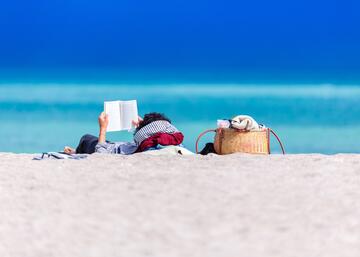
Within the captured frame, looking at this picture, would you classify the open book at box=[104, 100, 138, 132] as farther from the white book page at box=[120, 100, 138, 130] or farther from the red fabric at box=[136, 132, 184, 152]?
the red fabric at box=[136, 132, 184, 152]

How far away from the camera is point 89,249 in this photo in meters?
3.77

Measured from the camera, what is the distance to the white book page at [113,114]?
6.72m

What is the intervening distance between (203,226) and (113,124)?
292cm

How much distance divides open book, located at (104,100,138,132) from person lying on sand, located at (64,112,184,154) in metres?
0.05

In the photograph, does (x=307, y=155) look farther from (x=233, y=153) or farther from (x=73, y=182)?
(x=73, y=182)

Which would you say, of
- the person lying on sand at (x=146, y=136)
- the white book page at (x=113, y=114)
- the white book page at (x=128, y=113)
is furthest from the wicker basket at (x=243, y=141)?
the white book page at (x=113, y=114)

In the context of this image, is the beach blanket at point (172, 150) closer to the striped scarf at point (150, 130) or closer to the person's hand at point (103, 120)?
the striped scarf at point (150, 130)

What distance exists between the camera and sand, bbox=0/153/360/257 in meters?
3.76

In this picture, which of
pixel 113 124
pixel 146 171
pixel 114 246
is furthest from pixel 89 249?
pixel 113 124

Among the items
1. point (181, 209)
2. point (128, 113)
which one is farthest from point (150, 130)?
point (181, 209)

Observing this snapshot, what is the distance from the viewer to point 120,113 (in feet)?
22.3

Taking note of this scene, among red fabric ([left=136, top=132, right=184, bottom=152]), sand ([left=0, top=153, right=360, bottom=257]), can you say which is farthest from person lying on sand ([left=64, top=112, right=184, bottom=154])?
sand ([left=0, top=153, right=360, bottom=257])

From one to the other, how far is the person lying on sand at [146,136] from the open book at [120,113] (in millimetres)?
47

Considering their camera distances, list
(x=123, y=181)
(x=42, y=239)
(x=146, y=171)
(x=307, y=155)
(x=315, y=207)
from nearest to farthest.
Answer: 1. (x=42, y=239)
2. (x=315, y=207)
3. (x=123, y=181)
4. (x=146, y=171)
5. (x=307, y=155)
